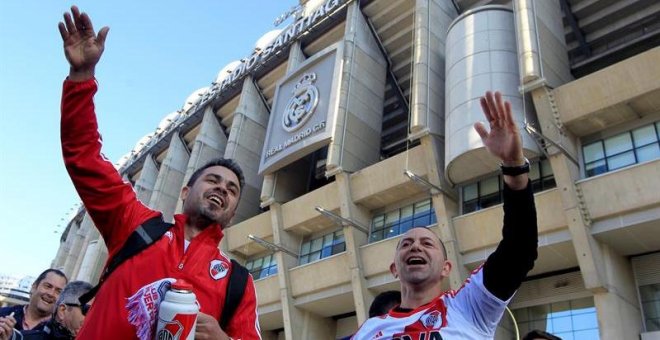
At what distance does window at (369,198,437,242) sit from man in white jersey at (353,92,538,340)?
2068 centimetres

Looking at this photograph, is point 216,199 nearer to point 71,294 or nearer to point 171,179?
point 71,294

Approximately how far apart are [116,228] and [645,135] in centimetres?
2029


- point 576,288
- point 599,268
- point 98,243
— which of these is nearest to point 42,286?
point 599,268

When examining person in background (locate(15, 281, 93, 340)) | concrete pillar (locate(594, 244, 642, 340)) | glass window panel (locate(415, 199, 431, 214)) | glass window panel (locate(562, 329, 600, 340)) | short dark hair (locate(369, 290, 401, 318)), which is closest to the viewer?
person in background (locate(15, 281, 93, 340))

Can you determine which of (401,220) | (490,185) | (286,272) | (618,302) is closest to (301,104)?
(401,220)

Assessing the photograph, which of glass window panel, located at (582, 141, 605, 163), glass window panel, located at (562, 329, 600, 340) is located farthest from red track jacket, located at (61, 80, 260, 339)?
glass window panel, located at (582, 141, 605, 163)

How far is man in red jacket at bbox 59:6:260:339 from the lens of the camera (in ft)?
9.12

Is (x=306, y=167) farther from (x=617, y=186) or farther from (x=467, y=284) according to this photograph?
(x=467, y=284)

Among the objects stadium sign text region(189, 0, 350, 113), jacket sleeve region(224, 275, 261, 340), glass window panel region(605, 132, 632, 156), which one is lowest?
jacket sleeve region(224, 275, 261, 340)

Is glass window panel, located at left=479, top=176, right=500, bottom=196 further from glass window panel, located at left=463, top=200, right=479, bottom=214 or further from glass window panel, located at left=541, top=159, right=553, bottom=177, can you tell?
glass window panel, located at left=541, top=159, right=553, bottom=177

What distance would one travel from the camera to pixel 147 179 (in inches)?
1813

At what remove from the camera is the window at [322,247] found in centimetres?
2766

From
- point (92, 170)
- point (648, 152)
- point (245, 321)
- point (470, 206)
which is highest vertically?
point (648, 152)

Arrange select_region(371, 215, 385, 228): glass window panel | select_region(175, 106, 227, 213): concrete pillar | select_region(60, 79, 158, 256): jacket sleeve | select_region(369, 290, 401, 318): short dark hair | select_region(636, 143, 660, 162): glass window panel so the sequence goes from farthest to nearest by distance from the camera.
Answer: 1. select_region(175, 106, 227, 213): concrete pillar
2. select_region(371, 215, 385, 228): glass window panel
3. select_region(636, 143, 660, 162): glass window panel
4. select_region(369, 290, 401, 318): short dark hair
5. select_region(60, 79, 158, 256): jacket sleeve
